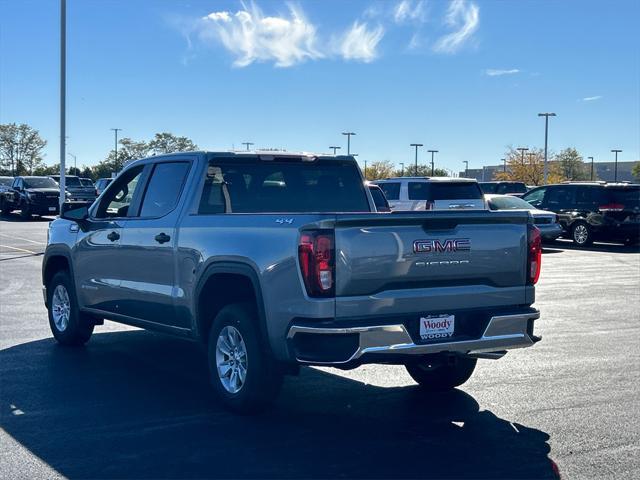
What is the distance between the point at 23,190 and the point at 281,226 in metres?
36.1

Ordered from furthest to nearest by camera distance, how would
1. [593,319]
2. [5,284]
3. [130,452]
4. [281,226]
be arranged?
1. [5,284]
2. [593,319]
3. [281,226]
4. [130,452]

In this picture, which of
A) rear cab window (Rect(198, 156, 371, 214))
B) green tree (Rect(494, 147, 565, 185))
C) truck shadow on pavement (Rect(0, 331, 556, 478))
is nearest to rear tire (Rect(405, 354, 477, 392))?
truck shadow on pavement (Rect(0, 331, 556, 478))

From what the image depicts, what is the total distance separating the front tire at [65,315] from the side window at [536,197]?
20203 millimetres

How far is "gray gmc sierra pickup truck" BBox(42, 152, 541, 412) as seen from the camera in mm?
5762

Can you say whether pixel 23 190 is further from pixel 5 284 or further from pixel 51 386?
pixel 51 386

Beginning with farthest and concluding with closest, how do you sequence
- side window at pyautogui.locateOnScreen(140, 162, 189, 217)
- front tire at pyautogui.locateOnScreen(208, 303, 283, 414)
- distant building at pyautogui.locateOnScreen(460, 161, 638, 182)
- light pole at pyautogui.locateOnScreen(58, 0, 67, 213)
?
1. distant building at pyautogui.locateOnScreen(460, 161, 638, 182)
2. light pole at pyautogui.locateOnScreen(58, 0, 67, 213)
3. side window at pyautogui.locateOnScreen(140, 162, 189, 217)
4. front tire at pyautogui.locateOnScreen(208, 303, 283, 414)

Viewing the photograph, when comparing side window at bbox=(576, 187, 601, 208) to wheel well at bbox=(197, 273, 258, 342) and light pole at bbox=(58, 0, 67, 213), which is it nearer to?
light pole at bbox=(58, 0, 67, 213)

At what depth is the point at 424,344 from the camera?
19.6 ft

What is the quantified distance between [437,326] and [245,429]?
5.01 ft

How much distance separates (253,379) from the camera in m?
6.30

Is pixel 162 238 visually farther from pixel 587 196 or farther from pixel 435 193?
pixel 587 196

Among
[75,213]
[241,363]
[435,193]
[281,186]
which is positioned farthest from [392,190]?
[241,363]

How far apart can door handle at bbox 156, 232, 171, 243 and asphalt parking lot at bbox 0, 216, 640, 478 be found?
1246mm

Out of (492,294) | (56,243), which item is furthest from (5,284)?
(492,294)
